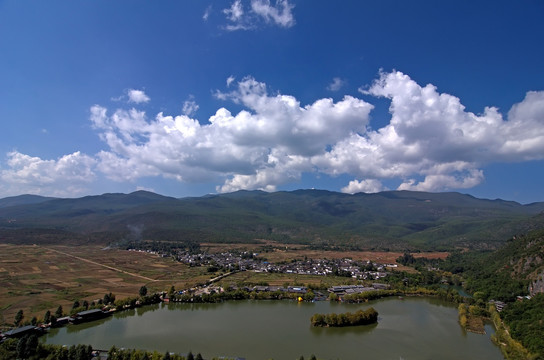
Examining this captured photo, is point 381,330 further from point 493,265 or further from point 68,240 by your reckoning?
point 68,240

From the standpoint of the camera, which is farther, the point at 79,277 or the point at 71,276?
the point at 71,276

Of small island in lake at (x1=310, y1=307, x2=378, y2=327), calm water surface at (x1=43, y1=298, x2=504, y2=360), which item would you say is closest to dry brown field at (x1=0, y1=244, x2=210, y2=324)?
calm water surface at (x1=43, y1=298, x2=504, y2=360)

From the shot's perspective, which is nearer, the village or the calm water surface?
the calm water surface

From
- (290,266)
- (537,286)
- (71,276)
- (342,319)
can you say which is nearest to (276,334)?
(342,319)

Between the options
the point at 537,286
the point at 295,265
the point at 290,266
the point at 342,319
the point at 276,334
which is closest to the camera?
the point at 276,334

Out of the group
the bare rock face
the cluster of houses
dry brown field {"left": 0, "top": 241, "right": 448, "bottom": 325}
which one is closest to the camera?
the bare rock face

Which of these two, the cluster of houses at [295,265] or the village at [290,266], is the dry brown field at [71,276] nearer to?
the village at [290,266]

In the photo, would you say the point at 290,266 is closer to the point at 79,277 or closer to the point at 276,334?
the point at 79,277

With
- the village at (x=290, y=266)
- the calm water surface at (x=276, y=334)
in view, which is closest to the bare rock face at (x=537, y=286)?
the calm water surface at (x=276, y=334)

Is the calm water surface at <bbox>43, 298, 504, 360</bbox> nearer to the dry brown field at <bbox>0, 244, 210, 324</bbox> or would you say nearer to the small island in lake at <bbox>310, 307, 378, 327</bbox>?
the small island in lake at <bbox>310, 307, 378, 327</bbox>
